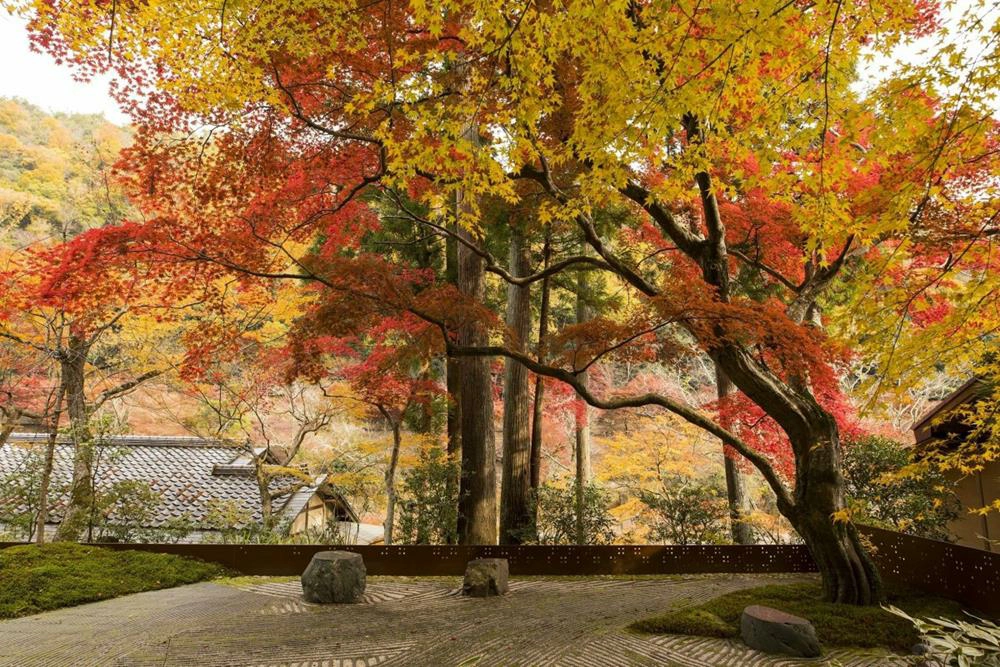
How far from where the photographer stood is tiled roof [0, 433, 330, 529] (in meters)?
9.75

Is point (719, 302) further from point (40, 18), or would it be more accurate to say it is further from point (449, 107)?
point (40, 18)

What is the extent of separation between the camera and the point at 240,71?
201 inches

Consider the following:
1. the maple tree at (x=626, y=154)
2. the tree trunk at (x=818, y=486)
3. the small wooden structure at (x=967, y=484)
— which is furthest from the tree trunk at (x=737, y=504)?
the tree trunk at (x=818, y=486)

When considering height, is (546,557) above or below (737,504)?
below

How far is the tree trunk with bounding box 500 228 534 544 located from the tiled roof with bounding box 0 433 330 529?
407 centimetres

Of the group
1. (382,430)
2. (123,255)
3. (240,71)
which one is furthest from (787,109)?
(382,430)

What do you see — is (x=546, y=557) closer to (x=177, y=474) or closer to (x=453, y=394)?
(x=453, y=394)

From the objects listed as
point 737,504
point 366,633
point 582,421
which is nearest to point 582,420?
point 582,421

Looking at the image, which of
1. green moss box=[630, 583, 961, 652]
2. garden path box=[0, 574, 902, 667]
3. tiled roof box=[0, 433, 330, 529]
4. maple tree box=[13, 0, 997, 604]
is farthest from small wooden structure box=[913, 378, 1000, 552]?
tiled roof box=[0, 433, 330, 529]

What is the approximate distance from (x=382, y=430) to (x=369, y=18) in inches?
543

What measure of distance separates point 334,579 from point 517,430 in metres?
3.66

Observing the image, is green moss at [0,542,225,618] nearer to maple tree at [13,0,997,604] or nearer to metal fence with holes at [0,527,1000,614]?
metal fence with holes at [0,527,1000,614]

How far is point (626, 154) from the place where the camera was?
3.86 m

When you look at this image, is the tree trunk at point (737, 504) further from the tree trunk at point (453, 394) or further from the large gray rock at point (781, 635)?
the large gray rock at point (781, 635)
